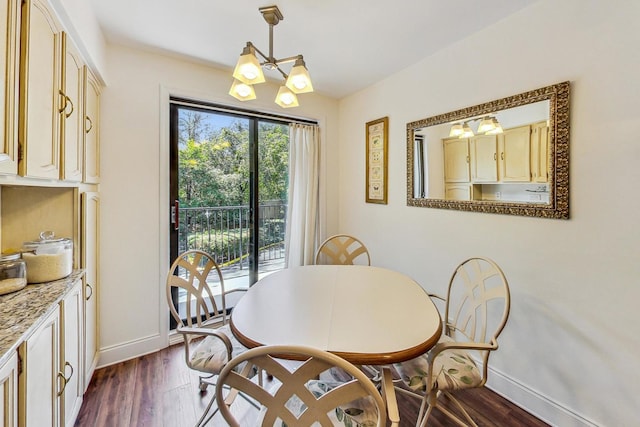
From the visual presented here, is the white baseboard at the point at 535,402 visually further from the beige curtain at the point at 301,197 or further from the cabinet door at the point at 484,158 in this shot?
the beige curtain at the point at 301,197

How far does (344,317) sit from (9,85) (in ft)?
5.17

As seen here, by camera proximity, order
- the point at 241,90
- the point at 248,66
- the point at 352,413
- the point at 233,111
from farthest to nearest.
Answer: the point at 233,111 → the point at 241,90 → the point at 248,66 → the point at 352,413

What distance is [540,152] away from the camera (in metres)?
1.68

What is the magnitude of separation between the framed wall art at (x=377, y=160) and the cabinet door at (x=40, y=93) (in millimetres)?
2425

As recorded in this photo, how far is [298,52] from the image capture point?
229 cm

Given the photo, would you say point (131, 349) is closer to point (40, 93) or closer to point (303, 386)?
point (40, 93)

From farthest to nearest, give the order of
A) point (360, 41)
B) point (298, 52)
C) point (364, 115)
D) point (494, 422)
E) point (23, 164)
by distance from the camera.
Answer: point (364, 115), point (298, 52), point (360, 41), point (494, 422), point (23, 164)

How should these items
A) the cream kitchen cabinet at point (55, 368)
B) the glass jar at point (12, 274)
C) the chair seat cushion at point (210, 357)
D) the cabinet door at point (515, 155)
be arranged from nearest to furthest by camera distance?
the cream kitchen cabinet at point (55, 368), the glass jar at point (12, 274), the chair seat cushion at point (210, 357), the cabinet door at point (515, 155)

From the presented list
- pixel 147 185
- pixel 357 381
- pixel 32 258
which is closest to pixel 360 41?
pixel 147 185

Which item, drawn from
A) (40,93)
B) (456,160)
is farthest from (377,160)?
(40,93)

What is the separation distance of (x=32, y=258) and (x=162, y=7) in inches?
63.7

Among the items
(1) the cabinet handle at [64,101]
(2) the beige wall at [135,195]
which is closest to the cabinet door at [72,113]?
(1) the cabinet handle at [64,101]

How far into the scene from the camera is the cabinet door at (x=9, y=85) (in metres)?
0.95

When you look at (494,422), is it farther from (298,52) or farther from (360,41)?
(298,52)
